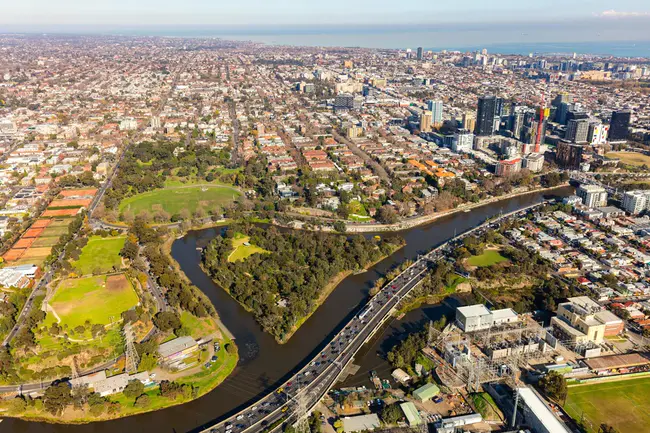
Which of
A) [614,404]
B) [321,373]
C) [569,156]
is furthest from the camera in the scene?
[569,156]

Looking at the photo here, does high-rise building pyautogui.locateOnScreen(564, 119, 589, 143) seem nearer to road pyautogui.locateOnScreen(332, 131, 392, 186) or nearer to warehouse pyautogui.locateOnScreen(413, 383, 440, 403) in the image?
road pyautogui.locateOnScreen(332, 131, 392, 186)

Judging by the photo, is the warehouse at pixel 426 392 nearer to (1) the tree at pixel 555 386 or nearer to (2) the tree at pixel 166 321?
(1) the tree at pixel 555 386

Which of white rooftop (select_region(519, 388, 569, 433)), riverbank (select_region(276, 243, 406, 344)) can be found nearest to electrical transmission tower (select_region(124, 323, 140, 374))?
riverbank (select_region(276, 243, 406, 344))

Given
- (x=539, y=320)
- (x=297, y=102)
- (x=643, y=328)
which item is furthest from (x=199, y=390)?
(x=297, y=102)

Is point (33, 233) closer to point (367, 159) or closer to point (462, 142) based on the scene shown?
point (367, 159)

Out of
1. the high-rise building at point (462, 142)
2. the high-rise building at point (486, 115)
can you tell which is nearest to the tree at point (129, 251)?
the high-rise building at point (462, 142)

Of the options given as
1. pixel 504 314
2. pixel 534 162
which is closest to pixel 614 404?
pixel 504 314

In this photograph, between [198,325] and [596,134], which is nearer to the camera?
[198,325]
